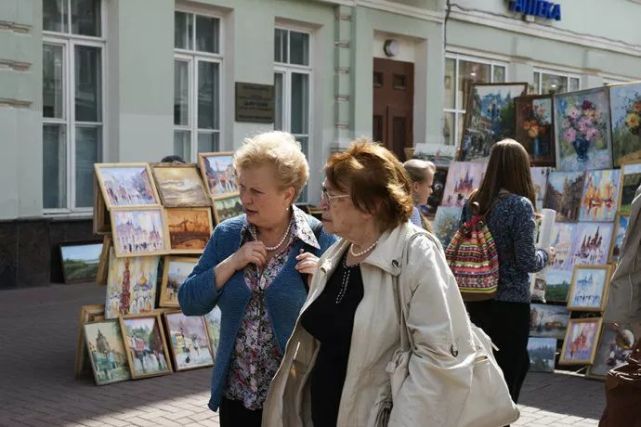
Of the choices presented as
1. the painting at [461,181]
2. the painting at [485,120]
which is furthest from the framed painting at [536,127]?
the painting at [461,181]

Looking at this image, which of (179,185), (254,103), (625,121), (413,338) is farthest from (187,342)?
(254,103)

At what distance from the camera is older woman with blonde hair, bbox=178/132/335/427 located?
3.38 metres

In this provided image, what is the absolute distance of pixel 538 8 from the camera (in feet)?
62.7

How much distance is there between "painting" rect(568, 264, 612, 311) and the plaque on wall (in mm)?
7102

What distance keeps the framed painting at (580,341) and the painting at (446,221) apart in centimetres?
141

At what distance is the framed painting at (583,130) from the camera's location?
811cm

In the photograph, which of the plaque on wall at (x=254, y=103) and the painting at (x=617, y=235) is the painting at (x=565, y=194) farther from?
the plaque on wall at (x=254, y=103)

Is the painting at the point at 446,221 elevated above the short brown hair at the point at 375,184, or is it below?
below

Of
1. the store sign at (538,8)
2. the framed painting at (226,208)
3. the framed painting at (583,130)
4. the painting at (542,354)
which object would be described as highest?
the store sign at (538,8)

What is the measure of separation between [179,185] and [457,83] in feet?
36.4

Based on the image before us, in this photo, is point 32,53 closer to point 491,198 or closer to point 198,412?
point 198,412

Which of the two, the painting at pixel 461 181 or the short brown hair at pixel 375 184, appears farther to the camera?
the painting at pixel 461 181

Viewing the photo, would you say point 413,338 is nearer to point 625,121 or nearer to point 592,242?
point 592,242

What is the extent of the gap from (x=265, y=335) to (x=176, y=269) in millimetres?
4274
